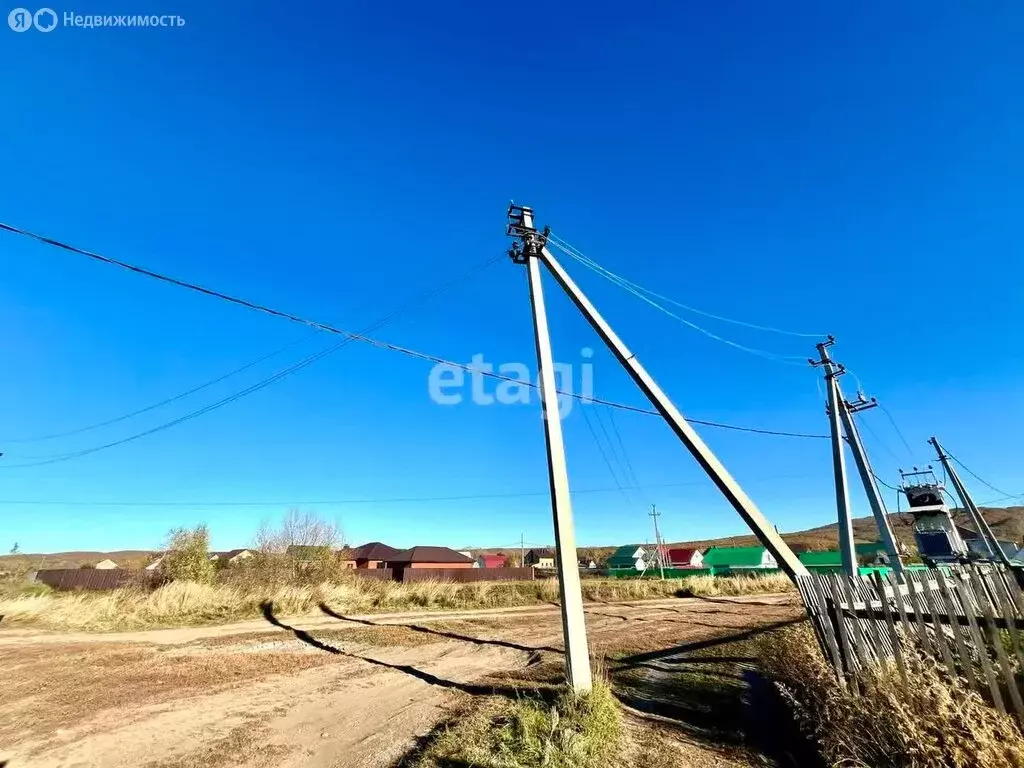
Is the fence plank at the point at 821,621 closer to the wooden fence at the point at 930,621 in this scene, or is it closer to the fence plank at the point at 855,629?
the wooden fence at the point at 930,621

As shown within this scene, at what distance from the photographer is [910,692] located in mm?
3971

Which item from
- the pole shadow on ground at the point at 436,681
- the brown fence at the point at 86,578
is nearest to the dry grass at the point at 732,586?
the pole shadow on ground at the point at 436,681

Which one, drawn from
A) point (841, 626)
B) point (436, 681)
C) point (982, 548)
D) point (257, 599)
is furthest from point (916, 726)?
→ point (982, 548)

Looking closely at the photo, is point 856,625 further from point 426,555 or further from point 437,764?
point 426,555

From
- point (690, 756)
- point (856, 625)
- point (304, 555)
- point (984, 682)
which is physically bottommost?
point (690, 756)

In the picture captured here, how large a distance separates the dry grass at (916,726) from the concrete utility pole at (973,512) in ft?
78.5

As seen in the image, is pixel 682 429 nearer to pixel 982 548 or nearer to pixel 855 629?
pixel 855 629

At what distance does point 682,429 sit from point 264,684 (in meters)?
8.04

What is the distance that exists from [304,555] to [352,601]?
1096 cm

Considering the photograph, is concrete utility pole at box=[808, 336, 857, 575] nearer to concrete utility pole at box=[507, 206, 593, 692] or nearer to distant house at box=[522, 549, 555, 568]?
concrete utility pole at box=[507, 206, 593, 692]

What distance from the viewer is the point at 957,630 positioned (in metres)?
4.25

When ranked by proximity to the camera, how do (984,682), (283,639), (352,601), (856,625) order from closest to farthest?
(984,682) < (856,625) < (283,639) < (352,601)

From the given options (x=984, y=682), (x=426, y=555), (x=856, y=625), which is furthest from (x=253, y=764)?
(x=426, y=555)

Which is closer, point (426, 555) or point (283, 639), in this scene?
point (283, 639)
